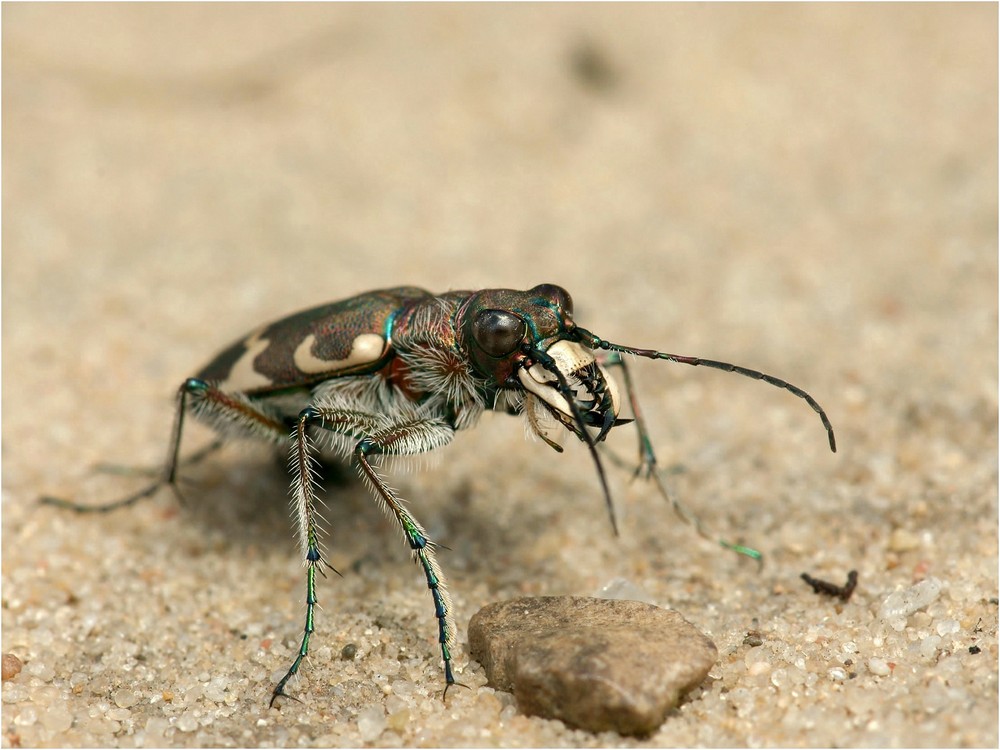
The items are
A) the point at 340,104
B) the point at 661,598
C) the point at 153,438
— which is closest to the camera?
the point at 661,598

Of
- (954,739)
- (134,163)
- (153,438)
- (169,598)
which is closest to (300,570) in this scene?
(169,598)

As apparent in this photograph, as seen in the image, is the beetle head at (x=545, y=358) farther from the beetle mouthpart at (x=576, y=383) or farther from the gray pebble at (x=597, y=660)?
the gray pebble at (x=597, y=660)

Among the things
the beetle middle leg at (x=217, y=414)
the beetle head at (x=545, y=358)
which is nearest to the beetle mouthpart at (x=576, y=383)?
the beetle head at (x=545, y=358)

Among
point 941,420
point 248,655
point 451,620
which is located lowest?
point 248,655

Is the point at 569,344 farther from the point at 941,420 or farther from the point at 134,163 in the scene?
the point at 134,163

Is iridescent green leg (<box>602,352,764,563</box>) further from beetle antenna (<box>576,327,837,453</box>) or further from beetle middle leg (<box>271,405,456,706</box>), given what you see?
beetle middle leg (<box>271,405,456,706</box>)

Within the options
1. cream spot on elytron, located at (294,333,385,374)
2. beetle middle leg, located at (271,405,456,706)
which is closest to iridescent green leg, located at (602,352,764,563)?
beetle middle leg, located at (271,405,456,706)
